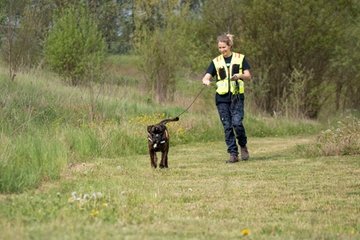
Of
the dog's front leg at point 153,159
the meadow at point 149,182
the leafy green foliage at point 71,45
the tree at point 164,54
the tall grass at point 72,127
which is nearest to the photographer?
the meadow at point 149,182

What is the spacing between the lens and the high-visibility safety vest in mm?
12516

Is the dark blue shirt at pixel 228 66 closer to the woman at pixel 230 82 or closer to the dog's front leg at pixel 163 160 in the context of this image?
the woman at pixel 230 82

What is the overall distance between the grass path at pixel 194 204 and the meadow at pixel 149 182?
1cm

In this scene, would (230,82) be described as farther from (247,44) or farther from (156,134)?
(247,44)

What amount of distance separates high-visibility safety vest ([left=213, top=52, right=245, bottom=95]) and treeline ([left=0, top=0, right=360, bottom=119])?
1229 centimetres

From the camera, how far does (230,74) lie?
12.5 m

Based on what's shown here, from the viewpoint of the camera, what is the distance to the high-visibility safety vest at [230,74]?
41.1ft

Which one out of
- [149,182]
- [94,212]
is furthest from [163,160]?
[94,212]

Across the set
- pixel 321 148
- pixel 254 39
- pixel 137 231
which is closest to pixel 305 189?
pixel 137 231

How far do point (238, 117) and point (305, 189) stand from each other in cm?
398

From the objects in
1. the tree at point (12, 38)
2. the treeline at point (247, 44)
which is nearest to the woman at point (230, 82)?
the tree at point (12, 38)

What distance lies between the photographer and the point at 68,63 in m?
Result: 26.4

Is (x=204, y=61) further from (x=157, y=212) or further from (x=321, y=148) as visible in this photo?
(x=157, y=212)

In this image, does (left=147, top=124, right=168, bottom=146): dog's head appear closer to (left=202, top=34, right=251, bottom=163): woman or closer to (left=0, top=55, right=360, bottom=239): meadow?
(left=0, top=55, right=360, bottom=239): meadow
